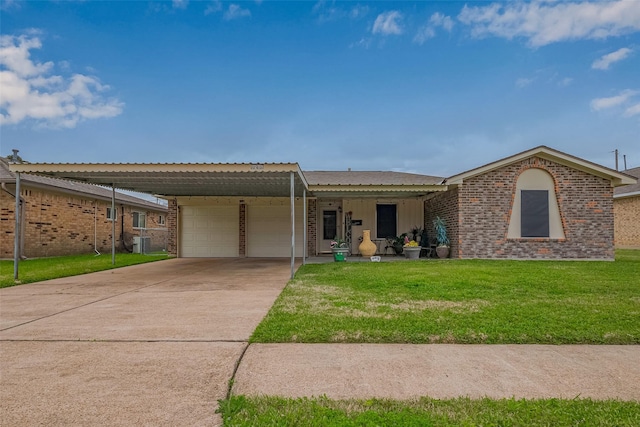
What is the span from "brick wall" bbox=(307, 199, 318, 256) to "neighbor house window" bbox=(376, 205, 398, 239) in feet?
8.54

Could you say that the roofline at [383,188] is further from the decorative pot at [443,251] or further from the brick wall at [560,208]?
the decorative pot at [443,251]

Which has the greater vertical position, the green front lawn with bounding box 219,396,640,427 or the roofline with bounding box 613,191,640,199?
the roofline with bounding box 613,191,640,199

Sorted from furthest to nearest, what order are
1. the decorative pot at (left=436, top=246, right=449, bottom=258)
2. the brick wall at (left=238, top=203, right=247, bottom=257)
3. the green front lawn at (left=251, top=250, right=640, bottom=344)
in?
the brick wall at (left=238, top=203, right=247, bottom=257) < the decorative pot at (left=436, top=246, right=449, bottom=258) < the green front lawn at (left=251, top=250, right=640, bottom=344)

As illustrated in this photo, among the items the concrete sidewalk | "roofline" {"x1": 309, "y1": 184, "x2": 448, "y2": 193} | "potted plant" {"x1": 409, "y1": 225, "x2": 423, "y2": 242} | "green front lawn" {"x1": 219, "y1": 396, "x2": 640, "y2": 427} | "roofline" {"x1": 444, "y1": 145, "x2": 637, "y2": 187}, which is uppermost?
"roofline" {"x1": 444, "y1": 145, "x2": 637, "y2": 187}

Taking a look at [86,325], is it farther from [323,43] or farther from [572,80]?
[572,80]

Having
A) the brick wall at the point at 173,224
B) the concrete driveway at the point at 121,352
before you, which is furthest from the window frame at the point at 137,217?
the concrete driveway at the point at 121,352

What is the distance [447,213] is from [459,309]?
8452mm

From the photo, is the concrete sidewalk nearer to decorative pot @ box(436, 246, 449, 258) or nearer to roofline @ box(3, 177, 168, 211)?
decorative pot @ box(436, 246, 449, 258)

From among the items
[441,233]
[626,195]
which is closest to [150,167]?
[441,233]

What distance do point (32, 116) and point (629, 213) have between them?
30.8 metres

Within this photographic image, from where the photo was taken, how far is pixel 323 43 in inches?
546

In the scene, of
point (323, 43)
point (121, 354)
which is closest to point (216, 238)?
point (323, 43)

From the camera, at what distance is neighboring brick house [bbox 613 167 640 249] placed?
62.1ft

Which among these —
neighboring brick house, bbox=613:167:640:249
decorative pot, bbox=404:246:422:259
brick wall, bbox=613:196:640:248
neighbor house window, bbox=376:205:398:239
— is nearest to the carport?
neighbor house window, bbox=376:205:398:239
